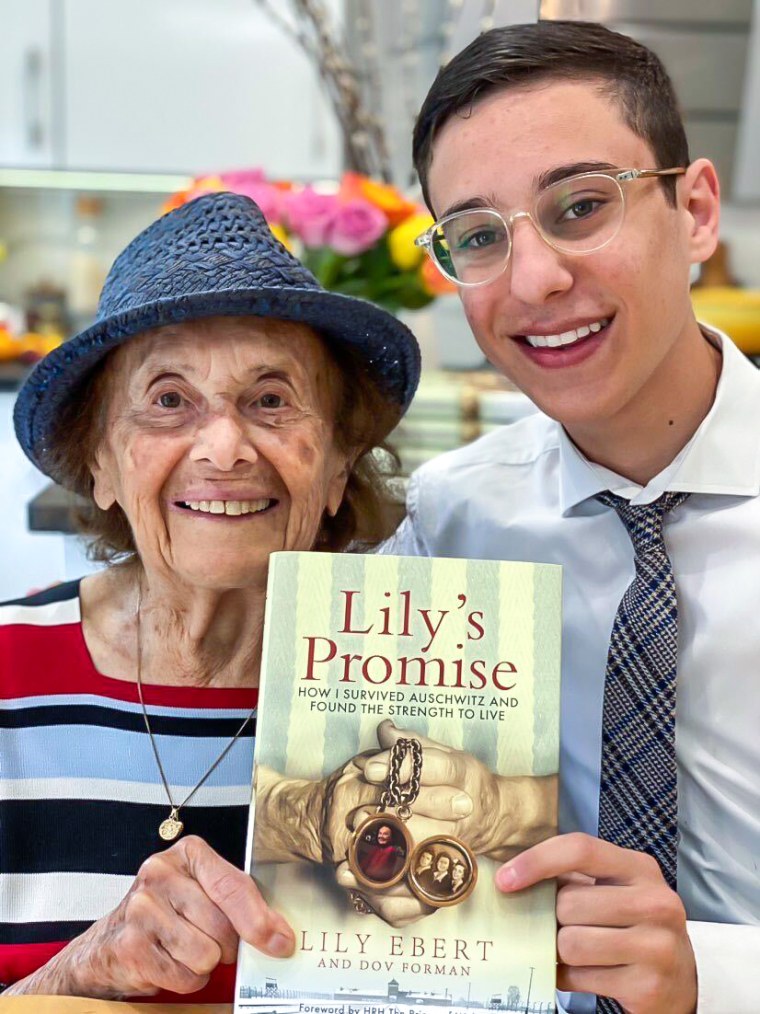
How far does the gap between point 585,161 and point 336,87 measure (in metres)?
1.04

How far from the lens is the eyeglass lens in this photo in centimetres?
109

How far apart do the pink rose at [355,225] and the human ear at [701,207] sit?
696 mm

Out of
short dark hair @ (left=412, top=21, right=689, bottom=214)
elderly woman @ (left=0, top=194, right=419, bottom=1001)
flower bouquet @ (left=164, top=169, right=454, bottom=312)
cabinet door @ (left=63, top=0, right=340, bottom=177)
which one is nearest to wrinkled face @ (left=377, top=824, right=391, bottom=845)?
elderly woman @ (left=0, top=194, right=419, bottom=1001)

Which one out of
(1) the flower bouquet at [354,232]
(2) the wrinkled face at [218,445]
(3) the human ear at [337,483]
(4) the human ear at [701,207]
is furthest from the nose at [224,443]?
(1) the flower bouquet at [354,232]

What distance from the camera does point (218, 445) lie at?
1.04 meters

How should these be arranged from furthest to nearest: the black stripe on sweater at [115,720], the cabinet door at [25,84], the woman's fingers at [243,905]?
the cabinet door at [25,84] → the black stripe on sweater at [115,720] → the woman's fingers at [243,905]

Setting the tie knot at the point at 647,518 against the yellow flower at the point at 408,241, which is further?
the yellow flower at the point at 408,241

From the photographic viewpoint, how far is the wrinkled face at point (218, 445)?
1.08 meters

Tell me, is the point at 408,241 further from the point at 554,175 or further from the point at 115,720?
the point at 115,720

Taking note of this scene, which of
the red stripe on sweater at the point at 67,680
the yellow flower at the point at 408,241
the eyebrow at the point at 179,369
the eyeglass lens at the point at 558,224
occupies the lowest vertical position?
the red stripe on sweater at the point at 67,680

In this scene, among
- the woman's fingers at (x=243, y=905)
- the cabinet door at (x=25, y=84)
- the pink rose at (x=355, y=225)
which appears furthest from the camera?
the cabinet door at (x=25, y=84)

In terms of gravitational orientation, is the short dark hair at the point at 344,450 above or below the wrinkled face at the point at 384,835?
above

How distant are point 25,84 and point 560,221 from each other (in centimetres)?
316

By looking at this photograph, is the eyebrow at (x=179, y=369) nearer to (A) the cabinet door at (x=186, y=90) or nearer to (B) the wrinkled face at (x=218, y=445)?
(B) the wrinkled face at (x=218, y=445)
